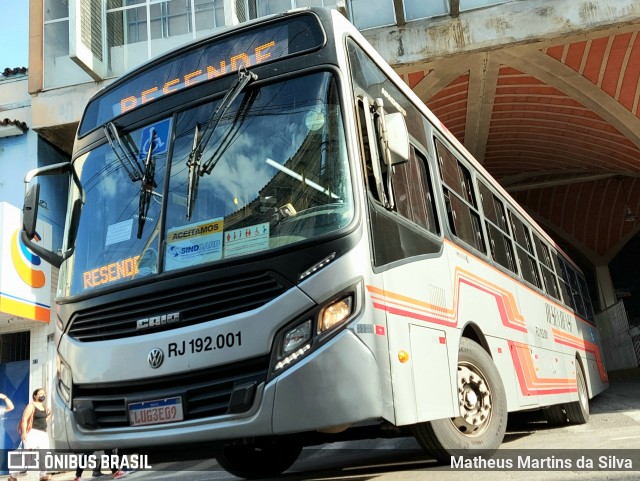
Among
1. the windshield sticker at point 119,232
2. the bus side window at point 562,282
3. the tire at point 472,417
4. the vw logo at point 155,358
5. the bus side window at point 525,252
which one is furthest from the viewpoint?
the bus side window at point 562,282

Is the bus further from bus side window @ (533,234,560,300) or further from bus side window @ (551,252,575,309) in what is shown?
bus side window @ (551,252,575,309)

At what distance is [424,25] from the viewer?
1227 cm

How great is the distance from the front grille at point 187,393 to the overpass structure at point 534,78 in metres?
9.91

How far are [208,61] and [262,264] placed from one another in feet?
5.56

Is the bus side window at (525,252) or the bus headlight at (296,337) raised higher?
the bus side window at (525,252)

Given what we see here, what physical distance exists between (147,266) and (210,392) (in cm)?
92

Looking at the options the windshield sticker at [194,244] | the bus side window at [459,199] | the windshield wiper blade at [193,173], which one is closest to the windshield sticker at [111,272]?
the windshield sticker at [194,244]

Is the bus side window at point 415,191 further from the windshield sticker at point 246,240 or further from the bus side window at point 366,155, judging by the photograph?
the windshield sticker at point 246,240

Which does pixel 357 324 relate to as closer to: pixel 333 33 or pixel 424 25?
pixel 333 33

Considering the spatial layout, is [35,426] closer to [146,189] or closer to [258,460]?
[258,460]

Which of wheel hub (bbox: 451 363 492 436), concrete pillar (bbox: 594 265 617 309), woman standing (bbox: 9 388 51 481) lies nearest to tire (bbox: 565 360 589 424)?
wheel hub (bbox: 451 363 492 436)

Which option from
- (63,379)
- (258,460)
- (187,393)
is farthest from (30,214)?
(258,460)

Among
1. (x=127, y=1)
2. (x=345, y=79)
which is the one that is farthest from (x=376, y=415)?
(x=127, y=1)

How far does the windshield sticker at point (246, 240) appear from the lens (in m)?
3.62
